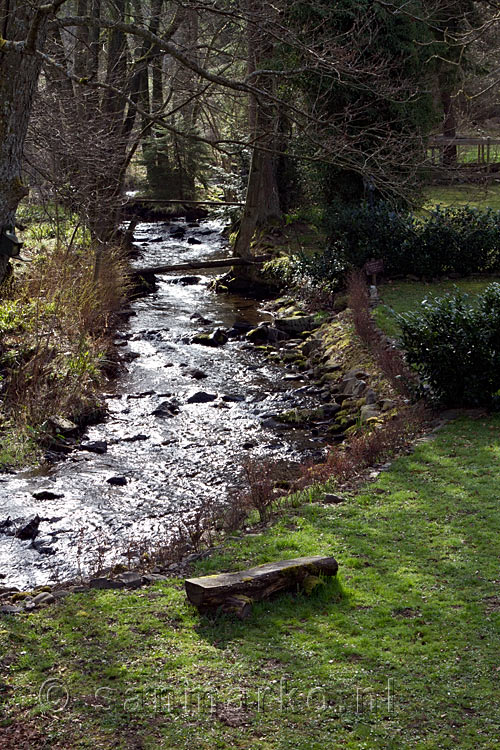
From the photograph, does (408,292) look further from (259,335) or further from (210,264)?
(210,264)

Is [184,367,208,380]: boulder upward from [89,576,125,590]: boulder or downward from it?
upward

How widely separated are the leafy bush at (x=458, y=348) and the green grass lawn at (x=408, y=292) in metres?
4.10

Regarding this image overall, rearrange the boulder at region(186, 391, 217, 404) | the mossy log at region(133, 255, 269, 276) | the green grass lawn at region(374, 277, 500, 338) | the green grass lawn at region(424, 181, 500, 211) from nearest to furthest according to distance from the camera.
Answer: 1. the boulder at region(186, 391, 217, 404)
2. the green grass lawn at region(374, 277, 500, 338)
3. the mossy log at region(133, 255, 269, 276)
4. the green grass lawn at region(424, 181, 500, 211)

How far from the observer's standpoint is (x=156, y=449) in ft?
37.7

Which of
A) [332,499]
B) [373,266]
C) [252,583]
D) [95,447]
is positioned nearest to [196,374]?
[95,447]

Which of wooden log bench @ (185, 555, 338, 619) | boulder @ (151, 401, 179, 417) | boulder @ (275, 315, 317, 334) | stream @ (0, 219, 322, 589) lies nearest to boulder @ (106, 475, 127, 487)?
stream @ (0, 219, 322, 589)

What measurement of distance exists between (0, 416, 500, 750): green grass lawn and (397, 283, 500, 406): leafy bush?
3102mm

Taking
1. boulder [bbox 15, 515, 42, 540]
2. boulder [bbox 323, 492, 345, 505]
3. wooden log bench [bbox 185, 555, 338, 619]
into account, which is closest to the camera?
wooden log bench [bbox 185, 555, 338, 619]

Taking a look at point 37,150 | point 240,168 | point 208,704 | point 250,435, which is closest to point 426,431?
point 250,435

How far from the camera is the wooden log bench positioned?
5.84m

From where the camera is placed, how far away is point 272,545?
7164 millimetres

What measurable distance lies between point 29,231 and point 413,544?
1852 cm

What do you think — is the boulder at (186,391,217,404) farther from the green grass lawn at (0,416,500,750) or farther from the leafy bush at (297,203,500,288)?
the green grass lawn at (0,416,500,750)

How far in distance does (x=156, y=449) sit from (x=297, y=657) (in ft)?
21.3
